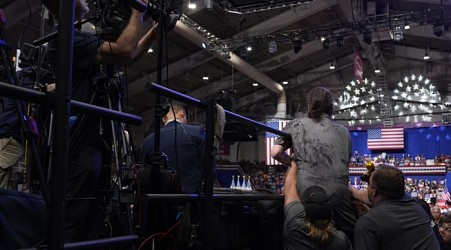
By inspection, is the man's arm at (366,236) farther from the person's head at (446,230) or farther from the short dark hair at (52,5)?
the person's head at (446,230)

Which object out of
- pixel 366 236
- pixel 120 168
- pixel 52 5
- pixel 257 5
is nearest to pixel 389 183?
pixel 366 236

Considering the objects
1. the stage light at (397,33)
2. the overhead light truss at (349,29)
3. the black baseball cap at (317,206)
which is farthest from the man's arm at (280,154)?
the stage light at (397,33)

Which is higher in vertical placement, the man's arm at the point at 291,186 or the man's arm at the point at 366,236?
the man's arm at the point at 291,186

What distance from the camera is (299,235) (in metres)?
2.33

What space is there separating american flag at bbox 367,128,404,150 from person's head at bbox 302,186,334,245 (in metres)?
12.0

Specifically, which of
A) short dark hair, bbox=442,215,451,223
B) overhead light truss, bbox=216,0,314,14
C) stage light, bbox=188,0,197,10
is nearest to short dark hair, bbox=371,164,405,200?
short dark hair, bbox=442,215,451,223

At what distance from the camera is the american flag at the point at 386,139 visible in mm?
13414

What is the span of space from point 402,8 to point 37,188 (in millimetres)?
12343

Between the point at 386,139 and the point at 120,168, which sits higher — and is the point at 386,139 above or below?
above

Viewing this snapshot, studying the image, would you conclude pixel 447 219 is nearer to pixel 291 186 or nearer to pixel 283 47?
pixel 291 186

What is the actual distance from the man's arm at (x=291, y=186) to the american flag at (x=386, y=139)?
11717mm

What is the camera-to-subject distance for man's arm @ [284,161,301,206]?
250 cm

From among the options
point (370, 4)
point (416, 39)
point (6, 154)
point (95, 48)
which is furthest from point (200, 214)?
point (416, 39)

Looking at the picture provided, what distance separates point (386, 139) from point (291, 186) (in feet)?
39.0
